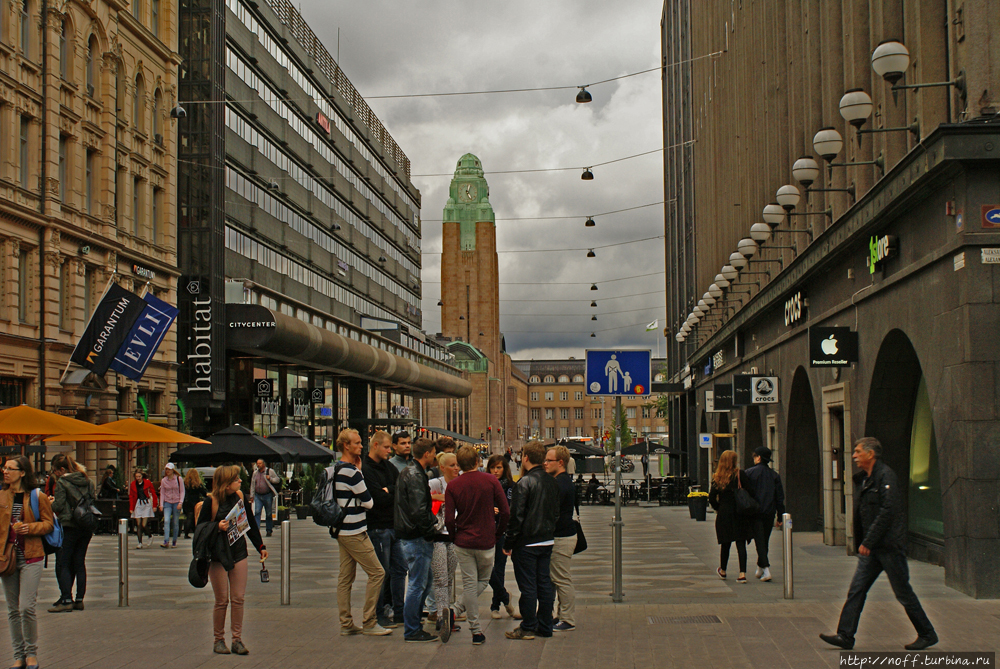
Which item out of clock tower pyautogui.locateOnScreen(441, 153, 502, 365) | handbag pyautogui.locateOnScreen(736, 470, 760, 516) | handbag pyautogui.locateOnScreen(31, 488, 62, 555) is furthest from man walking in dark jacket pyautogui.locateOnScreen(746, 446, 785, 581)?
clock tower pyautogui.locateOnScreen(441, 153, 502, 365)

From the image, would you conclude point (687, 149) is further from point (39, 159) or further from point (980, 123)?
point (980, 123)

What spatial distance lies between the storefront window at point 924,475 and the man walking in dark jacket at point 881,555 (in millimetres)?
7035

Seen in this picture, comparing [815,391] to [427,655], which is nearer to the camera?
[427,655]

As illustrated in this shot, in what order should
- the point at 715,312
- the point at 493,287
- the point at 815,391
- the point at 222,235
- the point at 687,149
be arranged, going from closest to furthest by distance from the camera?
the point at 815,391 → the point at 715,312 → the point at 222,235 → the point at 687,149 → the point at 493,287

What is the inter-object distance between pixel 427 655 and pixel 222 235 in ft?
114

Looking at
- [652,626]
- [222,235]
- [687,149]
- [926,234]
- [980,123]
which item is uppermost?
Result: [687,149]

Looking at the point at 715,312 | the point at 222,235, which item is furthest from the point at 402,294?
the point at 715,312

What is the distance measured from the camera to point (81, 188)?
3266 cm

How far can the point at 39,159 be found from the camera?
99.6ft

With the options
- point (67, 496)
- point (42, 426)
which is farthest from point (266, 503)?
point (67, 496)

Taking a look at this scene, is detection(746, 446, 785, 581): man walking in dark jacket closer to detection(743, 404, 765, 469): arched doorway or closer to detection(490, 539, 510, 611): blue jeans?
detection(490, 539, 510, 611): blue jeans

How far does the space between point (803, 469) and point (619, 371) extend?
11.7 m

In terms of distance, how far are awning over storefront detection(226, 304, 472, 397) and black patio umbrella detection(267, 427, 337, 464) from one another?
48.3ft

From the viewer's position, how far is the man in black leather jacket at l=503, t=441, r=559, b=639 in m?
10.1
